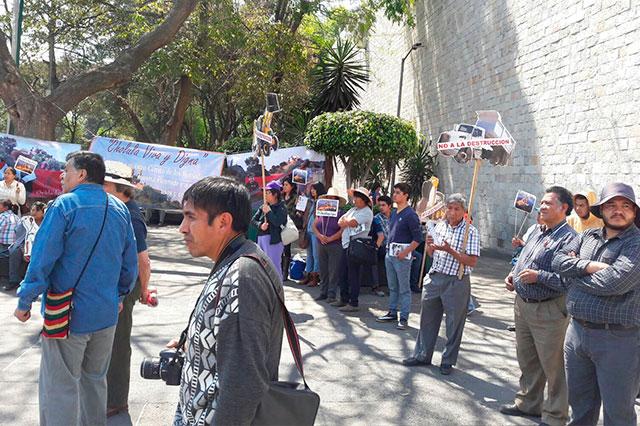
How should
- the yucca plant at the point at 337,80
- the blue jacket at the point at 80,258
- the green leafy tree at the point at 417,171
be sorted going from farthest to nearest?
the yucca plant at the point at 337,80, the green leafy tree at the point at 417,171, the blue jacket at the point at 80,258

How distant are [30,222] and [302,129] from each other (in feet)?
35.7

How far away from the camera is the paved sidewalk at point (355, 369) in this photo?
4.35 m

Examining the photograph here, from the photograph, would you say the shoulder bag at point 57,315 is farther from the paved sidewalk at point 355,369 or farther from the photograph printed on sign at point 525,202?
the photograph printed on sign at point 525,202

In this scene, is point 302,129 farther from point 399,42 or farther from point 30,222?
point 30,222

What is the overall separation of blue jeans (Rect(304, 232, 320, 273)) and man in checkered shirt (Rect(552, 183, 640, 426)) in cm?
578

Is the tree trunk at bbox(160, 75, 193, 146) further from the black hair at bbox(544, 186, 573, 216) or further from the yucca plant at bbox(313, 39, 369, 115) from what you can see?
the black hair at bbox(544, 186, 573, 216)

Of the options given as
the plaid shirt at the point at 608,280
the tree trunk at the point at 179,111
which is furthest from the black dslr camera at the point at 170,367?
the tree trunk at the point at 179,111

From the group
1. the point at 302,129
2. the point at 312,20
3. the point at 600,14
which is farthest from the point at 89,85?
the point at 312,20

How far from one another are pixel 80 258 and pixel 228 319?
179 centimetres

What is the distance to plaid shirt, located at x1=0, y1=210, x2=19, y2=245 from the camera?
8695mm

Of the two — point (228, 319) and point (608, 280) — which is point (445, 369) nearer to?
point (608, 280)

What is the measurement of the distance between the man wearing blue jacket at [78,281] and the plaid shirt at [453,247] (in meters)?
3.09

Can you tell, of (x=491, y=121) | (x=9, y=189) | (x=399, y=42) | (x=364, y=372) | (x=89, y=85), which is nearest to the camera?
(x=364, y=372)

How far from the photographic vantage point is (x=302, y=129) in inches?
733
